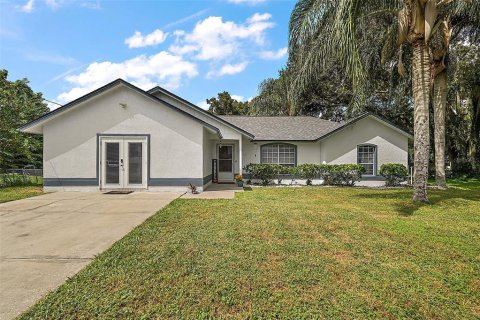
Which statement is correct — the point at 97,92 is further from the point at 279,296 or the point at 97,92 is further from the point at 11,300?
the point at 279,296

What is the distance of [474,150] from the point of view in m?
23.5

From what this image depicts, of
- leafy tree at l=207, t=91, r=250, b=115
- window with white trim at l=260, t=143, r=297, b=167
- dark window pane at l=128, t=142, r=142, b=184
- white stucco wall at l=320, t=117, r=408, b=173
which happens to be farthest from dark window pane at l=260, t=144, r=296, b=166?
leafy tree at l=207, t=91, r=250, b=115

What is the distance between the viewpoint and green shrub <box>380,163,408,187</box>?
16.0 meters

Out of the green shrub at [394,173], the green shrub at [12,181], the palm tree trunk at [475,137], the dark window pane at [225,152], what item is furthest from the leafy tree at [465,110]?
the green shrub at [12,181]

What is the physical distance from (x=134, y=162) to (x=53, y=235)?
6942 millimetres

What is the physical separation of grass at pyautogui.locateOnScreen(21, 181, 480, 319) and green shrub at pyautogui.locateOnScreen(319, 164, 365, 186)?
887 cm

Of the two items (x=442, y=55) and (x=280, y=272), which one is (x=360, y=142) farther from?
(x=280, y=272)

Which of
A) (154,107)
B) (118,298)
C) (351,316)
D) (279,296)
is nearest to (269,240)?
(279,296)

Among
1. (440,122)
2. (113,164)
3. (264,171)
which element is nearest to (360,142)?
(440,122)

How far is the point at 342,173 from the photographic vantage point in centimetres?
1602

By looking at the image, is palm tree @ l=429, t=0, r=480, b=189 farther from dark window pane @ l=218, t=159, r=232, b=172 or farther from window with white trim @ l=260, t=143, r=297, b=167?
dark window pane @ l=218, t=159, r=232, b=172

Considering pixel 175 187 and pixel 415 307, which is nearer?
pixel 415 307

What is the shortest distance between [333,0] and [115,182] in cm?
1129

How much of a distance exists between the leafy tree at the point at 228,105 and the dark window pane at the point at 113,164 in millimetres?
34263
